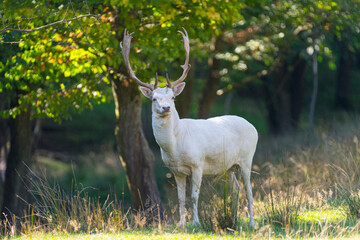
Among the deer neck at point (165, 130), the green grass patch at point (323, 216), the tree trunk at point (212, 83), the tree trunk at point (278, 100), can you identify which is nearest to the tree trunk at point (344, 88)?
the tree trunk at point (278, 100)

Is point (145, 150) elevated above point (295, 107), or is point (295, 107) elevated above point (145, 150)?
point (145, 150)

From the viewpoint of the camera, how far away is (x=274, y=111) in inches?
827

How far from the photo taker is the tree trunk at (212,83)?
15.7 meters

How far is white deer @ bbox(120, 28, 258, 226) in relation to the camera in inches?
262

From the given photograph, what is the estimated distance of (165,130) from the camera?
667 cm

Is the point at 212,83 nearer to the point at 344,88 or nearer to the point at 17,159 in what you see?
the point at 17,159

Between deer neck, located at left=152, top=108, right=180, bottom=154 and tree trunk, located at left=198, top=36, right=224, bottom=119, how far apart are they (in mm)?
8470

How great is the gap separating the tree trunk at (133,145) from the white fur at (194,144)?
3.55 m

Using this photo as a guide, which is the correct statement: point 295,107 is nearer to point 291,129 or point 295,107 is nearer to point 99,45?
point 291,129

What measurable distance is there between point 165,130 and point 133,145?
4183mm

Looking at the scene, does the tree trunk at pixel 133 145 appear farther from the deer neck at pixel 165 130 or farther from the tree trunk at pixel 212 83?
the tree trunk at pixel 212 83

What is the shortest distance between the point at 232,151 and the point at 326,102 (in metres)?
24.7

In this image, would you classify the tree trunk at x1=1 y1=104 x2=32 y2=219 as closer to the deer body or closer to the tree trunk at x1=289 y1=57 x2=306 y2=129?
the deer body

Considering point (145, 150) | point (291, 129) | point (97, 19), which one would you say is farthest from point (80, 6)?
point (291, 129)
